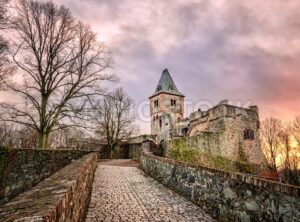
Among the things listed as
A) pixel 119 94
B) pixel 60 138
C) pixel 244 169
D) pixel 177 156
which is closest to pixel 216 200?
pixel 177 156

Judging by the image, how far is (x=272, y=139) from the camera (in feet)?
111

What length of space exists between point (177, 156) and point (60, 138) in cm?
3443

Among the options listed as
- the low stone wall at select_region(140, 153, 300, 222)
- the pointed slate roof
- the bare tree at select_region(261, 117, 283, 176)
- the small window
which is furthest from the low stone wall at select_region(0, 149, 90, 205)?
the pointed slate roof

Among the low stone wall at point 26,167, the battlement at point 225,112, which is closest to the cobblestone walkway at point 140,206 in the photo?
the low stone wall at point 26,167

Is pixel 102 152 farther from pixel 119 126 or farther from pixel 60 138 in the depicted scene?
pixel 60 138

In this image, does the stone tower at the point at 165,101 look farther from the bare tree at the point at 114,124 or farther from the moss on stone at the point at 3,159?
the moss on stone at the point at 3,159

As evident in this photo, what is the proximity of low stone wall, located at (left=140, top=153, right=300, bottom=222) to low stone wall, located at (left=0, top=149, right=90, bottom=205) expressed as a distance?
8534 millimetres

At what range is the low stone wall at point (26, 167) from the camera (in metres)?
13.7

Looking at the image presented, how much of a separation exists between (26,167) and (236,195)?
1269 centimetres

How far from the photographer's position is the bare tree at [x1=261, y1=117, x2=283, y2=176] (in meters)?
31.7

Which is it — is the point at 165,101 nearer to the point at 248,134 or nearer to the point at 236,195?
the point at 248,134

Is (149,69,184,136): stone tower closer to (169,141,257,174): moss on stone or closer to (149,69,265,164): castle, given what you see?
(149,69,265,164): castle

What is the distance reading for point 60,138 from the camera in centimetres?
4834

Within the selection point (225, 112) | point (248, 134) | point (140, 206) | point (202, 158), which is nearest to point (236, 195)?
point (140, 206)
